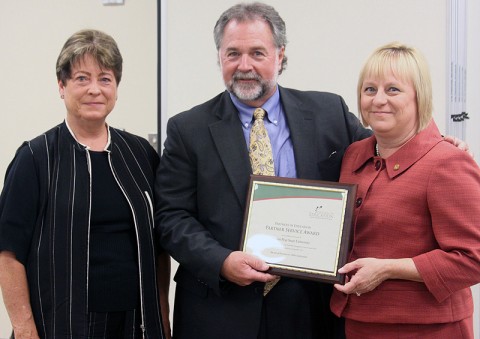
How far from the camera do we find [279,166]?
1765 mm

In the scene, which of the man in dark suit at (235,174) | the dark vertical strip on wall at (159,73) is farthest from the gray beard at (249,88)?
the dark vertical strip on wall at (159,73)

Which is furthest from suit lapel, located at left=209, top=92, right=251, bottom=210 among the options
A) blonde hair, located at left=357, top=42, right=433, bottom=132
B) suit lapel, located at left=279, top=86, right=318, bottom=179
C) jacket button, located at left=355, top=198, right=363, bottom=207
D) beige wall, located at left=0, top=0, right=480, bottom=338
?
beige wall, located at left=0, top=0, right=480, bottom=338

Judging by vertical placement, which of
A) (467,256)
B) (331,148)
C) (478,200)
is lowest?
(467,256)

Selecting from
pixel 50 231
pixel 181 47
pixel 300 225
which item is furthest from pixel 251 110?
pixel 181 47

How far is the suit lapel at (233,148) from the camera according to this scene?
1714 mm

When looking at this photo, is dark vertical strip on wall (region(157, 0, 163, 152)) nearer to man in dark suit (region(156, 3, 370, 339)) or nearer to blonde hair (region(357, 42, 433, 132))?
man in dark suit (region(156, 3, 370, 339))

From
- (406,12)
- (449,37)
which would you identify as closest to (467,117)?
(449,37)

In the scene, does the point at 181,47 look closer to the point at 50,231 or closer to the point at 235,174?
the point at 235,174

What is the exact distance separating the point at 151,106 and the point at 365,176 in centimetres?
191

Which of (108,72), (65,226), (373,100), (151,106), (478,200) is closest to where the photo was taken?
(478,200)

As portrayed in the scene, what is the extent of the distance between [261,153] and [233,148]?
0.28ft

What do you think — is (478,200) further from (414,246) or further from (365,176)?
(365,176)

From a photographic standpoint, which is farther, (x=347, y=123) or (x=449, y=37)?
(x=449, y=37)

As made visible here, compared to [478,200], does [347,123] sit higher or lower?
higher
